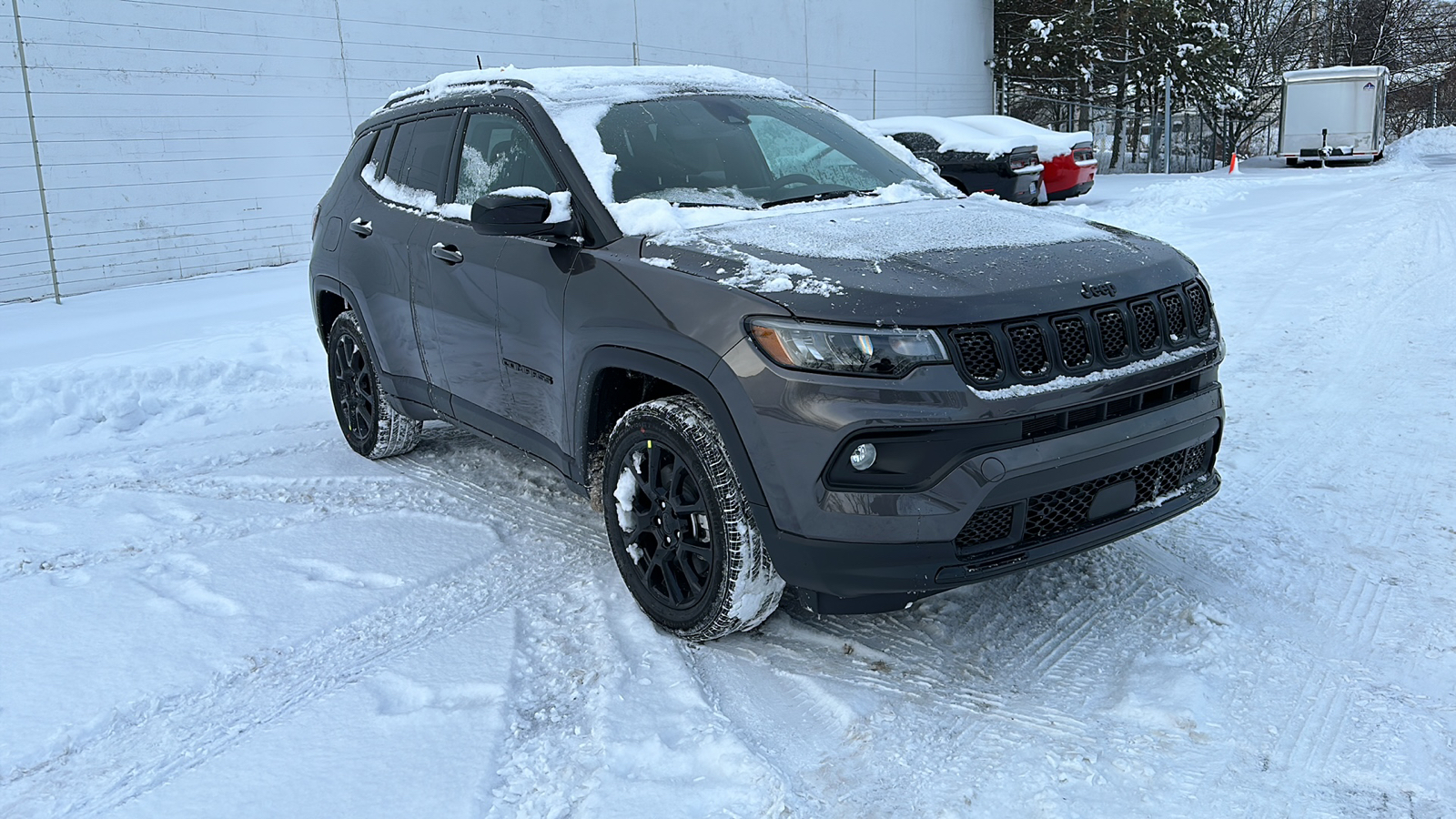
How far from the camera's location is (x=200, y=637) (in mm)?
3510

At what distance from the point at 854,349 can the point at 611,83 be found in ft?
6.56

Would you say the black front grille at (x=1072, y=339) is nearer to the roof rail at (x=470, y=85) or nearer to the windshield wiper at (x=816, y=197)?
the windshield wiper at (x=816, y=197)

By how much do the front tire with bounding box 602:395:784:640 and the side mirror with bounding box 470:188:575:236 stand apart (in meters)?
0.69

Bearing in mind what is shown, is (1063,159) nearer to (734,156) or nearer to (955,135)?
(955,135)

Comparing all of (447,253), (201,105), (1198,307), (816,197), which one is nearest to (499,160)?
(447,253)

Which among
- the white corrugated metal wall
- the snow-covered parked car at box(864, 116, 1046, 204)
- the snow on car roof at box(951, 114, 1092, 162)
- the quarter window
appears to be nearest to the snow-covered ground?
the quarter window

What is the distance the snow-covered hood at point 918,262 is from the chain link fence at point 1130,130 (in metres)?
23.9

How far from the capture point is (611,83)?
426 cm

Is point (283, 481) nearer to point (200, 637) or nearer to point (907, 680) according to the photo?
point (200, 637)

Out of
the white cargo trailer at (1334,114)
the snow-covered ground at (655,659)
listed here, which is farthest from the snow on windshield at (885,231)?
the white cargo trailer at (1334,114)

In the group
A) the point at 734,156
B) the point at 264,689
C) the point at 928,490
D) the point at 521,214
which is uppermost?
the point at 734,156

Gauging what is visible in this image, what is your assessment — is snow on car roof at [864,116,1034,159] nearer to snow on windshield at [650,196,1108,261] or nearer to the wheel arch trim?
snow on windshield at [650,196,1108,261]

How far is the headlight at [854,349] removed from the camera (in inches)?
110

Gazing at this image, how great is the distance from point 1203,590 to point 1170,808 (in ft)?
3.99
